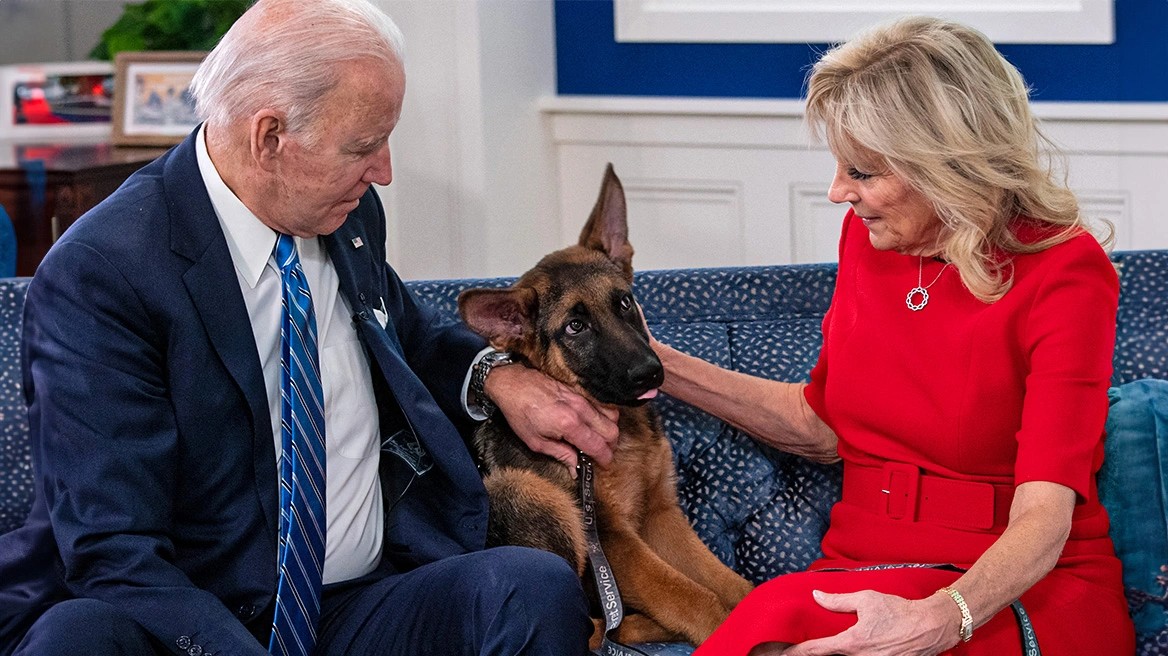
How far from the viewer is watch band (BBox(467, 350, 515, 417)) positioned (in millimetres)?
2504

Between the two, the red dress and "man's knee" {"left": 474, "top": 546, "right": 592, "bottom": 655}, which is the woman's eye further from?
"man's knee" {"left": 474, "top": 546, "right": 592, "bottom": 655}

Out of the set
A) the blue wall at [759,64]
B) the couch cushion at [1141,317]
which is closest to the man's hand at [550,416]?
Answer: the couch cushion at [1141,317]

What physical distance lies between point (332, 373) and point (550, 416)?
410 mm

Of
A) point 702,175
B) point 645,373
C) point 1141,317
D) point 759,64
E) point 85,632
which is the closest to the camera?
point 85,632

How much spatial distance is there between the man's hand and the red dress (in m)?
0.43

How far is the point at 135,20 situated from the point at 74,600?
3535 millimetres

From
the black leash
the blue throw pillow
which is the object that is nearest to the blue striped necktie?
the black leash

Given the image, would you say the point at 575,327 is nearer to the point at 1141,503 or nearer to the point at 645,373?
the point at 645,373

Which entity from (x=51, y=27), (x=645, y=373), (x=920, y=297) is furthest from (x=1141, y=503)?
(x=51, y=27)

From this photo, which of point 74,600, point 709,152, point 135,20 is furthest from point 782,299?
point 135,20

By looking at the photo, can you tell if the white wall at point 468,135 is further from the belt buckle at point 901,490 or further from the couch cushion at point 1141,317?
the belt buckle at point 901,490

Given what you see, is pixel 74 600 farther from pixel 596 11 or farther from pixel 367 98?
pixel 596 11

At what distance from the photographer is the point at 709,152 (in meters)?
4.54

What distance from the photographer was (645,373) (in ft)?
7.82
